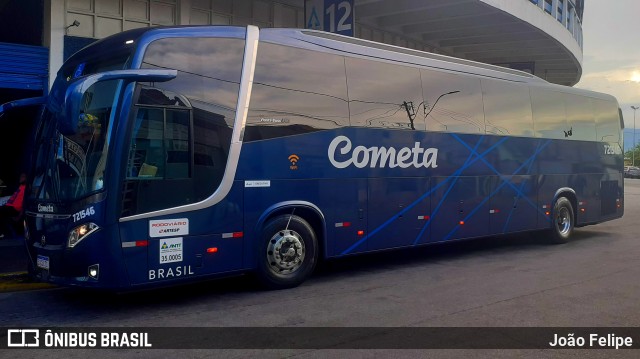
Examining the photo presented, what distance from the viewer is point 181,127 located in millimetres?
7203

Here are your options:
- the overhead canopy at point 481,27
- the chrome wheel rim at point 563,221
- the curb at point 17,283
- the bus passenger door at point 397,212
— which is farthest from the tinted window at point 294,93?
the overhead canopy at point 481,27

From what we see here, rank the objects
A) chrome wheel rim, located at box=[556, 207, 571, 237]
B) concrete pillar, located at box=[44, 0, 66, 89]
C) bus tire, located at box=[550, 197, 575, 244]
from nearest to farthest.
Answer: concrete pillar, located at box=[44, 0, 66, 89], bus tire, located at box=[550, 197, 575, 244], chrome wheel rim, located at box=[556, 207, 571, 237]

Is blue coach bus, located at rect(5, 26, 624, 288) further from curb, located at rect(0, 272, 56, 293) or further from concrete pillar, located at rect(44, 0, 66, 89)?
concrete pillar, located at rect(44, 0, 66, 89)

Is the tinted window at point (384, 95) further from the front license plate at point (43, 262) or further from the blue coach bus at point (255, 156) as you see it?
the front license plate at point (43, 262)

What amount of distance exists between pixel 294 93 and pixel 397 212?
2.79 metres

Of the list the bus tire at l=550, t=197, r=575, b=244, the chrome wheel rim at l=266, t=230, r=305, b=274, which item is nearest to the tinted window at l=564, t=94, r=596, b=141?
the bus tire at l=550, t=197, r=575, b=244

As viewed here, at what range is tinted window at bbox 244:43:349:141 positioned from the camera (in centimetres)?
798

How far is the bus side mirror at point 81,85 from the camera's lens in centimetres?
594

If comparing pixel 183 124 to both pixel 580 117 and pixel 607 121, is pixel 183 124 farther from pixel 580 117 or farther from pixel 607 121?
pixel 607 121

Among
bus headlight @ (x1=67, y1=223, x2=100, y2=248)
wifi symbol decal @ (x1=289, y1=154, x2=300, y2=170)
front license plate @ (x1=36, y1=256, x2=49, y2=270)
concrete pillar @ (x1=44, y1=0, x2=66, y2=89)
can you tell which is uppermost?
concrete pillar @ (x1=44, y1=0, x2=66, y2=89)

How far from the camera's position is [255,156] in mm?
7883

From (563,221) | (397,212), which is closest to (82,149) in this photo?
(397,212)

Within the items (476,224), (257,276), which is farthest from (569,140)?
(257,276)

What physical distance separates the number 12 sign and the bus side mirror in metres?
6.70
